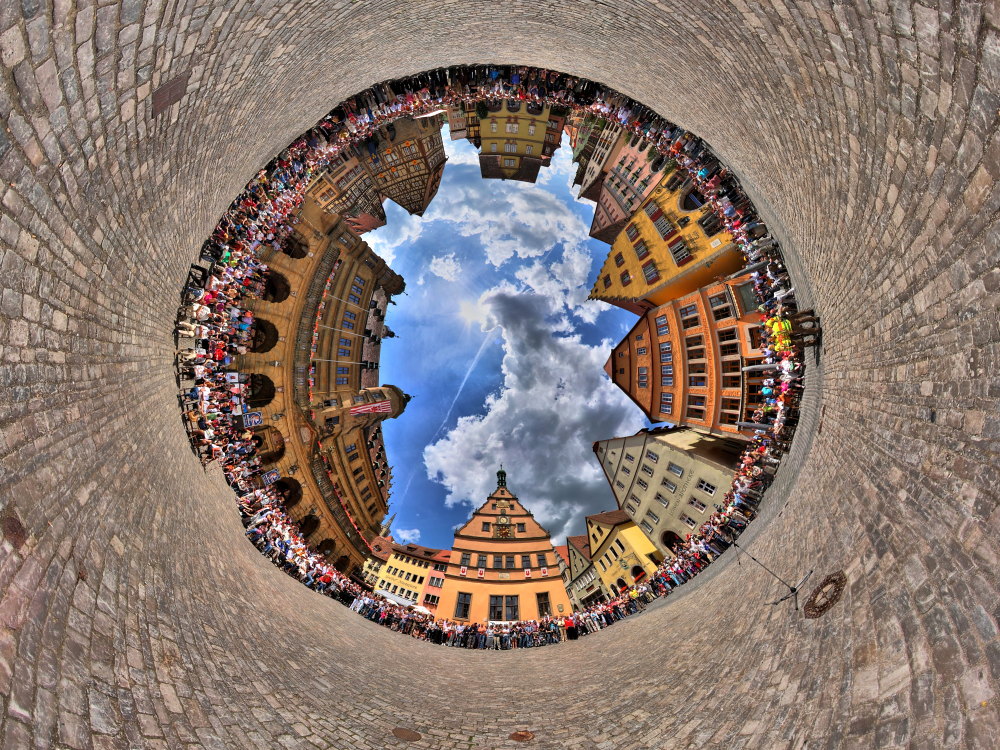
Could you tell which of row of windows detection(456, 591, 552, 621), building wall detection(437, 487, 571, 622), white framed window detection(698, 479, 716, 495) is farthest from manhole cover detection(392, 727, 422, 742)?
row of windows detection(456, 591, 552, 621)

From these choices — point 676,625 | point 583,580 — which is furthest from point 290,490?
point 583,580

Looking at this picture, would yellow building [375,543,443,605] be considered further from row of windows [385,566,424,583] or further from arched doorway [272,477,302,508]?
arched doorway [272,477,302,508]

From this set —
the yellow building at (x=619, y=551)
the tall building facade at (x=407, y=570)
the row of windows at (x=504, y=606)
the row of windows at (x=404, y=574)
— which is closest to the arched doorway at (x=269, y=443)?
the row of windows at (x=504, y=606)

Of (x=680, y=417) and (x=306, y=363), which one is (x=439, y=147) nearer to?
(x=306, y=363)

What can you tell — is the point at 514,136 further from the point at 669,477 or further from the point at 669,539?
the point at 669,539

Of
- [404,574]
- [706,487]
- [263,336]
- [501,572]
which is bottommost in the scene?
[404,574]

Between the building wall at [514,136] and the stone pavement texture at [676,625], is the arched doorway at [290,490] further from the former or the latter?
the building wall at [514,136]

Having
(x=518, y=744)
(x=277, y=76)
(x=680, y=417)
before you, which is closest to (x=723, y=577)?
(x=518, y=744)
